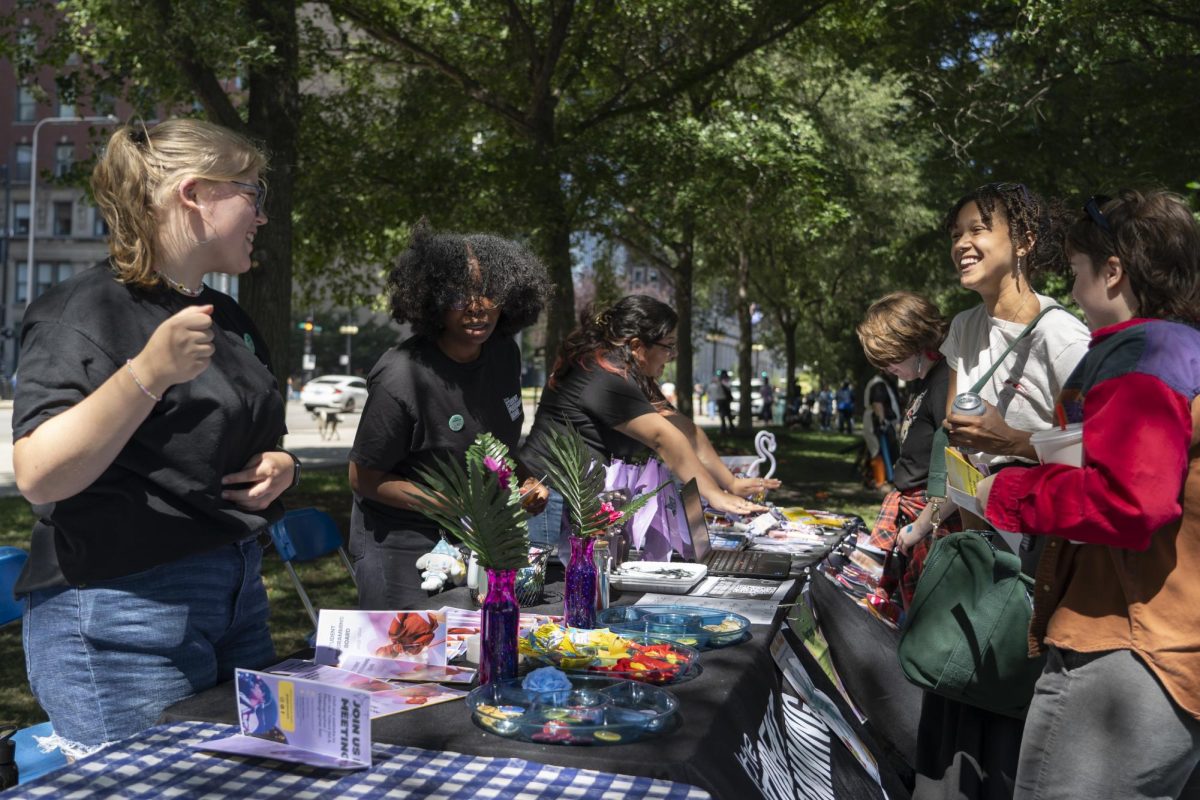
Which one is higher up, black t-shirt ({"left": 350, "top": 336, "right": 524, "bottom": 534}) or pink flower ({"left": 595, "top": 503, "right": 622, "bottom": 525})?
black t-shirt ({"left": 350, "top": 336, "right": 524, "bottom": 534})

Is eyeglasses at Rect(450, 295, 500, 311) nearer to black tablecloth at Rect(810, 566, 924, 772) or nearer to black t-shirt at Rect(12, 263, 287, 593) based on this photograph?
black t-shirt at Rect(12, 263, 287, 593)

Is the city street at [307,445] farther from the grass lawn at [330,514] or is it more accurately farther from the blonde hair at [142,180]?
the blonde hair at [142,180]

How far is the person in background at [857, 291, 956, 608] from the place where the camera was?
389cm

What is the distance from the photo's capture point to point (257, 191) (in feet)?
6.86

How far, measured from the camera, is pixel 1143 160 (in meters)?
10.2

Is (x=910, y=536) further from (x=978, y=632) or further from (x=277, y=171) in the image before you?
(x=277, y=171)

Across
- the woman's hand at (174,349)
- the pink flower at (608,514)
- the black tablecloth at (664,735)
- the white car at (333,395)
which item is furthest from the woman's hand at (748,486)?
the white car at (333,395)

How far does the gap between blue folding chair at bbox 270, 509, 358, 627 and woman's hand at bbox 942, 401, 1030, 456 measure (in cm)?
246

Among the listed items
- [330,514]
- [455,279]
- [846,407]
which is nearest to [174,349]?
[455,279]

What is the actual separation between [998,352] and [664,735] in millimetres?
1780

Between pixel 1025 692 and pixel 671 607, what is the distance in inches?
35.3

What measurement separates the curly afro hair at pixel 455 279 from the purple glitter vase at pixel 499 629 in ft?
4.22

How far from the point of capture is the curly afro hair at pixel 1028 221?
3193 mm

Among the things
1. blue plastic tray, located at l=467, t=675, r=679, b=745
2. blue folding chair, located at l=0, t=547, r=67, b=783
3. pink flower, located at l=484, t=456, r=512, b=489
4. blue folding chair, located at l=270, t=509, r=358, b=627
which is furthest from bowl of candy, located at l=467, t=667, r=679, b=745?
blue folding chair, located at l=270, t=509, r=358, b=627
